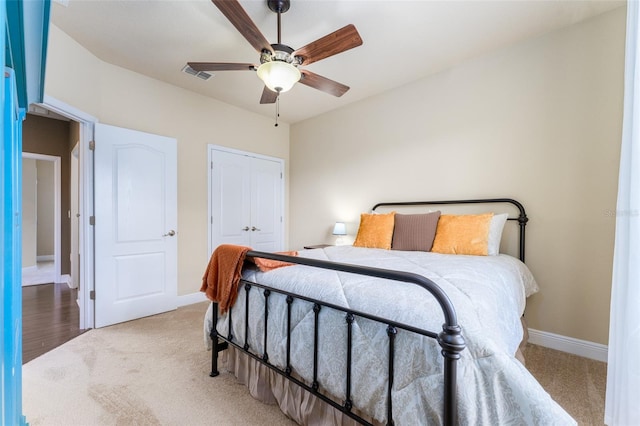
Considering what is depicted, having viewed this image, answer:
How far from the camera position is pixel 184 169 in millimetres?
3623

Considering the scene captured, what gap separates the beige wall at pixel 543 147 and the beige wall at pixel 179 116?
2.16 m

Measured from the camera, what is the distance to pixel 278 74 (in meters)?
1.97

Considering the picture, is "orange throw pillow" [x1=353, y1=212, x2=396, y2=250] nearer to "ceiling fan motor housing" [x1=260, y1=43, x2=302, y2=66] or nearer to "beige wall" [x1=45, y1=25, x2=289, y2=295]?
"ceiling fan motor housing" [x1=260, y1=43, x2=302, y2=66]

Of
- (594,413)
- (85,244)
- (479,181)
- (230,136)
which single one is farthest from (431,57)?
(85,244)

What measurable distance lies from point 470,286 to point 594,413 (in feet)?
3.94

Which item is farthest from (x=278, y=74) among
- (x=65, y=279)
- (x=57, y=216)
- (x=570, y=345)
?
(x=65, y=279)

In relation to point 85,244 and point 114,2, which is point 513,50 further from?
point 85,244

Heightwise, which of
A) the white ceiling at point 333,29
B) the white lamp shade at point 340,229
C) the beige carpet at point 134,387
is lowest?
the beige carpet at point 134,387

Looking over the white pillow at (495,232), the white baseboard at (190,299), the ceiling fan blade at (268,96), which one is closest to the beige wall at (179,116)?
the white baseboard at (190,299)

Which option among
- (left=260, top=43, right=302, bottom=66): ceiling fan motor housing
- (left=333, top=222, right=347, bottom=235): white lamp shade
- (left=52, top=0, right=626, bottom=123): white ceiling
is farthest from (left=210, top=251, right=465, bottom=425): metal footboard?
(left=333, top=222, right=347, bottom=235): white lamp shade

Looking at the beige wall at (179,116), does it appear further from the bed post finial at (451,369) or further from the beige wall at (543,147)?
the bed post finial at (451,369)

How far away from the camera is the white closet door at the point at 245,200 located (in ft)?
12.9

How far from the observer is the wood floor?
8.04 ft

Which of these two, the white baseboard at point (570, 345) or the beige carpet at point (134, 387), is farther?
the white baseboard at point (570, 345)
